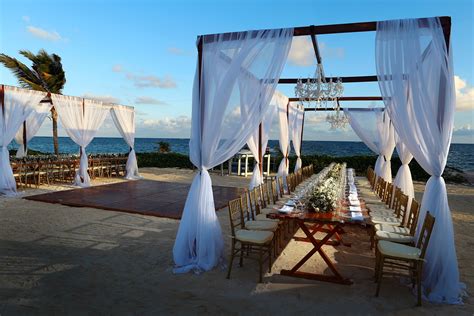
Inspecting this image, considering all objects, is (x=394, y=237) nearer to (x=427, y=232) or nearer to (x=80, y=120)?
(x=427, y=232)

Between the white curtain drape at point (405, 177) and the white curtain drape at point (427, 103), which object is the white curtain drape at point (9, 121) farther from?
the white curtain drape at point (405, 177)

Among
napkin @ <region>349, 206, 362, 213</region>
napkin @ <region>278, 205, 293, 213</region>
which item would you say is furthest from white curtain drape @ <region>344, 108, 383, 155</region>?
napkin @ <region>278, 205, 293, 213</region>

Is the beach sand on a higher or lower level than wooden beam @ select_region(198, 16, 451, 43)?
lower

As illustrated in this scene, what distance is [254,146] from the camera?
23.3 ft

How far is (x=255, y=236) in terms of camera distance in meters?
3.76

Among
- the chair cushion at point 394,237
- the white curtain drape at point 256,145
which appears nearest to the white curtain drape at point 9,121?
the white curtain drape at point 256,145

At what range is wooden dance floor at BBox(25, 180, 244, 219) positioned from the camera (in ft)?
22.6

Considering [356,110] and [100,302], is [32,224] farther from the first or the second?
[356,110]

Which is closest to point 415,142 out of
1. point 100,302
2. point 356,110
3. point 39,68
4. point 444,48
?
point 444,48

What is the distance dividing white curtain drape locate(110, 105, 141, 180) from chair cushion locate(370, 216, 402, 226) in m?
9.03

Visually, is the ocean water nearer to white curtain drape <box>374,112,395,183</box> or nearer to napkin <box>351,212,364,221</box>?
white curtain drape <box>374,112,395,183</box>

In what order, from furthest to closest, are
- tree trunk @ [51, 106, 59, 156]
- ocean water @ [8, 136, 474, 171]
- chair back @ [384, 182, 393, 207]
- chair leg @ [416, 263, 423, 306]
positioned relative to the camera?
ocean water @ [8, 136, 474, 171] < tree trunk @ [51, 106, 59, 156] < chair back @ [384, 182, 393, 207] < chair leg @ [416, 263, 423, 306]

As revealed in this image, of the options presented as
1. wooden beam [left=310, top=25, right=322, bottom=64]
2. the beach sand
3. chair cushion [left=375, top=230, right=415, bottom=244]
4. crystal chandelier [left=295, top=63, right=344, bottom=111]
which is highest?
wooden beam [left=310, top=25, right=322, bottom=64]

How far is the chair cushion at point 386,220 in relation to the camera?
4.53 meters
